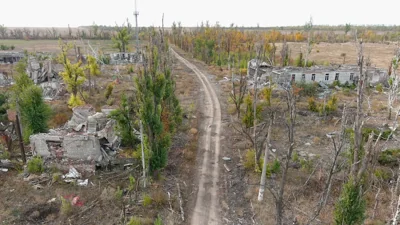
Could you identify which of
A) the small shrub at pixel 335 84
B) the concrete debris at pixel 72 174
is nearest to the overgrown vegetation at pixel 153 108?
the concrete debris at pixel 72 174

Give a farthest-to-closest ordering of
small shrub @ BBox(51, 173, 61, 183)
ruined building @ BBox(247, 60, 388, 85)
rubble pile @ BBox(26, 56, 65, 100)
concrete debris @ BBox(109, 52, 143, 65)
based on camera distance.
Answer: concrete debris @ BBox(109, 52, 143, 65), ruined building @ BBox(247, 60, 388, 85), rubble pile @ BBox(26, 56, 65, 100), small shrub @ BBox(51, 173, 61, 183)

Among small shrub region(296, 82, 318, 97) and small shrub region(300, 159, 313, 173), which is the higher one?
small shrub region(296, 82, 318, 97)

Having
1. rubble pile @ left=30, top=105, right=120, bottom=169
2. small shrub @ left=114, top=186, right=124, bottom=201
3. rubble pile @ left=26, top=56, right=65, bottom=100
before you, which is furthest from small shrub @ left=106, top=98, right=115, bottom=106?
small shrub @ left=114, top=186, right=124, bottom=201

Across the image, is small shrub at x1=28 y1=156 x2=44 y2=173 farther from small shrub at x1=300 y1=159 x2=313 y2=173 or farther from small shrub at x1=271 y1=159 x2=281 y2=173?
small shrub at x1=300 y1=159 x2=313 y2=173

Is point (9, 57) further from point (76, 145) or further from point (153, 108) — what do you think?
point (153, 108)

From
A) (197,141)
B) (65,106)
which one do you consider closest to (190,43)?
(65,106)
